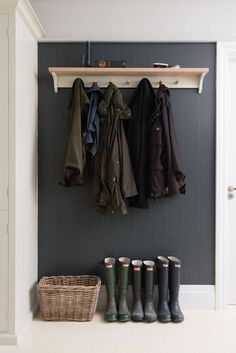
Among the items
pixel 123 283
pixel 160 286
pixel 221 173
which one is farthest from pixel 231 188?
pixel 123 283

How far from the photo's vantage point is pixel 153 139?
223cm

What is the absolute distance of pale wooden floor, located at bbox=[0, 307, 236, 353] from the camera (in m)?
1.88

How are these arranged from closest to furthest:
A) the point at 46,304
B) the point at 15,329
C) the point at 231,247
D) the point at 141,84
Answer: the point at 15,329 < the point at 46,304 < the point at 141,84 < the point at 231,247

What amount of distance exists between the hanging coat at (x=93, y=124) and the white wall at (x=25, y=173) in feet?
1.39

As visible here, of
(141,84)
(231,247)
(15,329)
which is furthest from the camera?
(231,247)

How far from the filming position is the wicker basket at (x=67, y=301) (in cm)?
217

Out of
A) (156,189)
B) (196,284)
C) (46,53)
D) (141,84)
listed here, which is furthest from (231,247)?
(46,53)

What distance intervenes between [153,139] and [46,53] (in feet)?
3.53

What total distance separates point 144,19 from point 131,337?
235 cm

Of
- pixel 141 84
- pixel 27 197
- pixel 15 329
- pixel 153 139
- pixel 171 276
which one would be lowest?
pixel 15 329

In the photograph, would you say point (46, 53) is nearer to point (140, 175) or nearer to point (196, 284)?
point (140, 175)

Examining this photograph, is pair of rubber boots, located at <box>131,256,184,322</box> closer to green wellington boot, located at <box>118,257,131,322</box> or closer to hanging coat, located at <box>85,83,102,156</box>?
green wellington boot, located at <box>118,257,131,322</box>
